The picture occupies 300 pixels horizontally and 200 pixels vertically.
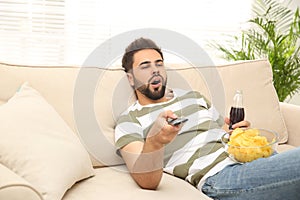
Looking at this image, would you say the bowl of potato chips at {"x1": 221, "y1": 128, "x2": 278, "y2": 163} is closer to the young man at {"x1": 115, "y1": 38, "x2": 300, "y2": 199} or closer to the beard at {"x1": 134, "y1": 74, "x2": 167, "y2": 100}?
the young man at {"x1": 115, "y1": 38, "x2": 300, "y2": 199}

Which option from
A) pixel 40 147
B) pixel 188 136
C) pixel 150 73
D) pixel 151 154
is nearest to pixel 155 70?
pixel 150 73

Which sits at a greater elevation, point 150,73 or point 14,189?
point 150,73

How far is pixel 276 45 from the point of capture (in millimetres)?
3016

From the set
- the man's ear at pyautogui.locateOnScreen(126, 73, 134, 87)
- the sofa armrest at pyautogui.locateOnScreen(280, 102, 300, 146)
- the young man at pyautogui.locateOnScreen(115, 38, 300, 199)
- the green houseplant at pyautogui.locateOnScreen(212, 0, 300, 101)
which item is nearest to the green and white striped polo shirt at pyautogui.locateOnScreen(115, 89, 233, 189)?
the young man at pyautogui.locateOnScreen(115, 38, 300, 199)

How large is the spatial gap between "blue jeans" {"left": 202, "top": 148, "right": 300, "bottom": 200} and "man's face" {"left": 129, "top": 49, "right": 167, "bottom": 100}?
0.43 m

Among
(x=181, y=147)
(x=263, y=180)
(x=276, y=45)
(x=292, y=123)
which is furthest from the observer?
(x=276, y=45)

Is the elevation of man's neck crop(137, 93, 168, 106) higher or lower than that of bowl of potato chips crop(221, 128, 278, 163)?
higher

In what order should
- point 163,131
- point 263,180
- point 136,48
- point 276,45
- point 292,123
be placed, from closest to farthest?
1. point 163,131
2. point 263,180
3. point 136,48
4. point 292,123
5. point 276,45

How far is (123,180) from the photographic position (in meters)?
1.78

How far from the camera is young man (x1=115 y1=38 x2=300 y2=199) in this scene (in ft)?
5.25

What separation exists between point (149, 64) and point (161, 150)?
436 mm

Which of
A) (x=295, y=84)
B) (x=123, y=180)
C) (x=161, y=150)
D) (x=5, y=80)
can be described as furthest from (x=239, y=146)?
(x=295, y=84)

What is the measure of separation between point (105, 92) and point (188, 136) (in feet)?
1.33

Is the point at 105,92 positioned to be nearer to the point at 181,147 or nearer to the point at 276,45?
the point at 181,147
